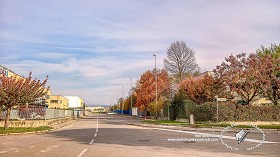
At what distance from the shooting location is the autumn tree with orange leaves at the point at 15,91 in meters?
25.7

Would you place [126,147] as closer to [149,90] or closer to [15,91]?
[15,91]

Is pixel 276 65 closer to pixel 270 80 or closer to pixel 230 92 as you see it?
pixel 270 80

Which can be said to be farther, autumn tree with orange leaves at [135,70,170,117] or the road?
autumn tree with orange leaves at [135,70,170,117]

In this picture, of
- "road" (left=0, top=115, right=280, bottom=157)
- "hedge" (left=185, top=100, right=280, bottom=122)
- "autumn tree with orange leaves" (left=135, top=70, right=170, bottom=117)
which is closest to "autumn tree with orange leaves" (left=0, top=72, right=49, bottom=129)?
"road" (left=0, top=115, right=280, bottom=157)

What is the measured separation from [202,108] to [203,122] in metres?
1.62

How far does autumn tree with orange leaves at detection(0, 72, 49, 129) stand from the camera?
84.3ft

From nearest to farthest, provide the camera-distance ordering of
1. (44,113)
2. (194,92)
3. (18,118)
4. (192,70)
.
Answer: (18,118) → (44,113) → (194,92) → (192,70)

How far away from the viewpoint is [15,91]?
2597cm

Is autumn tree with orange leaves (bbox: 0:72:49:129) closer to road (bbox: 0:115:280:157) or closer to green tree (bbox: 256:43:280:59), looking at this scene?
road (bbox: 0:115:280:157)

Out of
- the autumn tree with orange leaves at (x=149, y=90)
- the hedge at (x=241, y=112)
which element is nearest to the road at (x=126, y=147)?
the hedge at (x=241, y=112)

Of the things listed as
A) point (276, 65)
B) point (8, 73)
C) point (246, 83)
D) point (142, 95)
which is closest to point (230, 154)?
point (246, 83)

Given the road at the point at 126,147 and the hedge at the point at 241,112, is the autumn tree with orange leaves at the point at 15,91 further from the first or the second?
the hedge at the point at 241,112

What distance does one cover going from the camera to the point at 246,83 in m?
38.4

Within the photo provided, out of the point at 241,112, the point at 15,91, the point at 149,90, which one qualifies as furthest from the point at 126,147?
the point at 149,90
